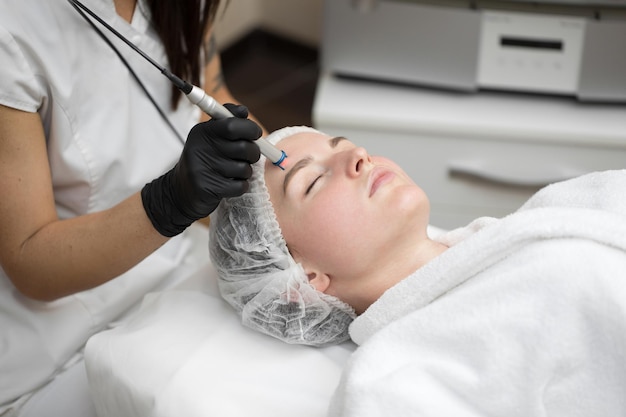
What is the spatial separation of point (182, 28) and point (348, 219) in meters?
0.46

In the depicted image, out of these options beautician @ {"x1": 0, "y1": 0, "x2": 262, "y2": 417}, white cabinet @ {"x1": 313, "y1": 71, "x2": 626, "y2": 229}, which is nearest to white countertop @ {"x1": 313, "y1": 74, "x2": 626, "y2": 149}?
white cabinet @ {"x1": 313, "y1": 71, "x2": 626, "y2": 229}

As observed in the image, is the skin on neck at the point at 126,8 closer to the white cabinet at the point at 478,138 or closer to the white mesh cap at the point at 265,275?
the white mesh cap at the point at 265,275

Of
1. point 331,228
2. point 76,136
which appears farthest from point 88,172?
point 331,228

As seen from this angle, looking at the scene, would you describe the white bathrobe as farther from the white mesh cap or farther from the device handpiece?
the device handpiece

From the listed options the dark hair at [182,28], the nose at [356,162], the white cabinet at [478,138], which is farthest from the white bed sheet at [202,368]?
the white cabinet at [478,138]

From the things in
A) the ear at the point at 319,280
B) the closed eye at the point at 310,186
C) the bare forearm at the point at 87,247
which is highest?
the closed eye at the point at 310,186

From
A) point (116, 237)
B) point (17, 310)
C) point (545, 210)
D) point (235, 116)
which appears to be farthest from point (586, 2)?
point (17, 310)

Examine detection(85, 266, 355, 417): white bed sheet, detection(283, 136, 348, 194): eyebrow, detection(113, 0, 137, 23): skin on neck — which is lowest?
detection(85, 266, 355, 417): white bed sheet

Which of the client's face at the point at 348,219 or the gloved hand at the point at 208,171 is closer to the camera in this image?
the gloved hand at the point at 208,171

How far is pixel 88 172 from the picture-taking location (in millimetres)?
1228

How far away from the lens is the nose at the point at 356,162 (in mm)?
1134

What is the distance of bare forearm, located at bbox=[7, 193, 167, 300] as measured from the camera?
109cm

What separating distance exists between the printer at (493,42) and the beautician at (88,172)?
0.58 m

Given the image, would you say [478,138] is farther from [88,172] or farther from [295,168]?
[88,172]
